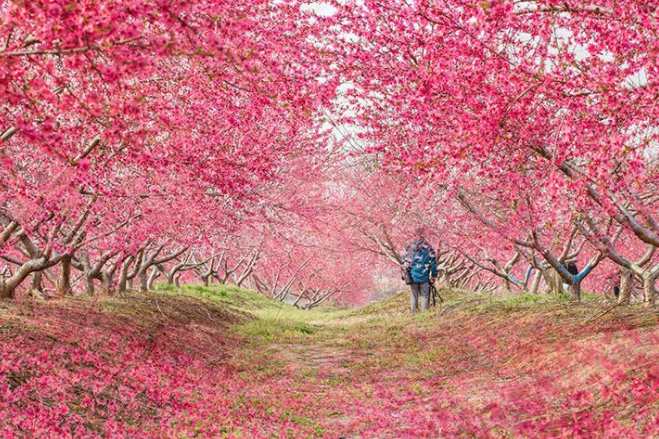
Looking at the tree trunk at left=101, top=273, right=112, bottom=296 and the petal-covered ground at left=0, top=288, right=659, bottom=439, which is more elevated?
the tree trunk at left=101, top=273, right=112, bottom=296

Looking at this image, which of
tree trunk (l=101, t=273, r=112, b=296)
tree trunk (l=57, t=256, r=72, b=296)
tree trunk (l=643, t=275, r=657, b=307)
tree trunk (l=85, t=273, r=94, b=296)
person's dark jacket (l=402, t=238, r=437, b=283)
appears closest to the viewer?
tree trunk (l=643, t=275, r=657, b=307)

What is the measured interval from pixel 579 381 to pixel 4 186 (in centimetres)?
766

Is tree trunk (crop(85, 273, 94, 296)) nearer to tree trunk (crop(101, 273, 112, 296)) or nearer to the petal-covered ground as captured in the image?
tree trunk (crop(101, 273, 112, 296))

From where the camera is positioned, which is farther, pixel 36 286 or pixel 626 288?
pixel 36 286

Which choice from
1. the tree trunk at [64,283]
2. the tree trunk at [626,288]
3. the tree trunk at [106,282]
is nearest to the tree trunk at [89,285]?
the tree trunk at [106,282]

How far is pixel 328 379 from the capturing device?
9.12 meters

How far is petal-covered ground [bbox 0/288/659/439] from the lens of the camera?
5.33m

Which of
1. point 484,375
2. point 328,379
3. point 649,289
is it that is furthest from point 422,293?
point 484,375

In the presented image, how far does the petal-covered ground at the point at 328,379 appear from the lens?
17.5 feet

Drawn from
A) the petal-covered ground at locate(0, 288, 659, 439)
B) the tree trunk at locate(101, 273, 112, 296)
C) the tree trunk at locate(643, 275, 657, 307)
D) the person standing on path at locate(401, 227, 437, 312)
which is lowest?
the petal-covered ground at locate(0, 288, 659, 439)

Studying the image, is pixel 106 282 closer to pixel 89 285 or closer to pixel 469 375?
pixel 89 285

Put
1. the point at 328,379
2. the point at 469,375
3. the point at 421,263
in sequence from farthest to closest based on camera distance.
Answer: the point at 421,263
the point at 328,379
the point at 469,375

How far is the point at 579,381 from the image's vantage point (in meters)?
6.20

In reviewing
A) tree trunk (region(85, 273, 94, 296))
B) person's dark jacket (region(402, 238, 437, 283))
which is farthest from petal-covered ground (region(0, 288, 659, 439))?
person's dark jacket (region(402, 238, 437, 283))
